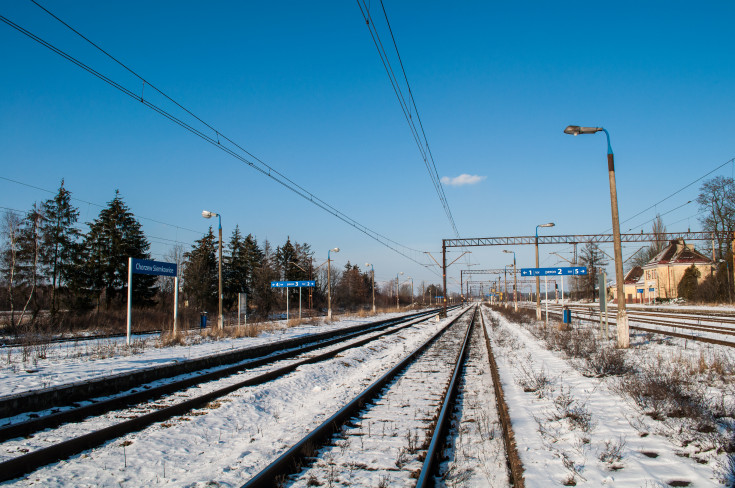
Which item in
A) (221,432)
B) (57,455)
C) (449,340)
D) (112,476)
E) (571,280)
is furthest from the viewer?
(571,280)

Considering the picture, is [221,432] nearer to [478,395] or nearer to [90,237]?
[478,395]

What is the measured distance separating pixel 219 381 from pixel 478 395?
222 inches

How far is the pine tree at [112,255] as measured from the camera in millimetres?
42344

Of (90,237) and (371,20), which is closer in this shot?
(371,20)

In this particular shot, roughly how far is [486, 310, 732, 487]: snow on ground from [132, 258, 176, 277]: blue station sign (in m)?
14.8

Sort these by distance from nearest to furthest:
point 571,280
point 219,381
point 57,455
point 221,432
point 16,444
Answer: point 57,455 → point 16,444 → point 221,432 → point 219,381 → point 571,280

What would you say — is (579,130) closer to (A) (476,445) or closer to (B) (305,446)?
(A) (476,445)

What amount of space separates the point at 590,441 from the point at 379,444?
2.64m

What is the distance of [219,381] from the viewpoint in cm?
989

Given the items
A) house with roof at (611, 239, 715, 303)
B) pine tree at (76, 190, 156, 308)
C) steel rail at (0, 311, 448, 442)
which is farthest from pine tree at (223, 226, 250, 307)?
house with roof at (611, 239, 715, 303)

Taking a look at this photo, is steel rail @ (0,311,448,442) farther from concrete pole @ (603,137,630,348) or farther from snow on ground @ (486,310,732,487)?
concrete pole @ (603,137,630,348)

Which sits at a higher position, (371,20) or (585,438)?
(371,20)

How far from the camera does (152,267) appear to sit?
60.9ft

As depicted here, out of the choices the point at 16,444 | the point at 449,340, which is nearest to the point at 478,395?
the point at 16,444
